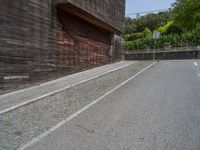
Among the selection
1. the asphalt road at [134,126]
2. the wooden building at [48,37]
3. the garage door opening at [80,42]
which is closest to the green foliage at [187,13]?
the garage door opening at [80,42]

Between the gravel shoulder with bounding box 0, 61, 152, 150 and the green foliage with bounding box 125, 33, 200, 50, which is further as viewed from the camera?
the green foliage with bounding box 125, 33, 200, 50

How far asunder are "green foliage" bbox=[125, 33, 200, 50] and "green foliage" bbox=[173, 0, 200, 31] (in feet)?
35.8

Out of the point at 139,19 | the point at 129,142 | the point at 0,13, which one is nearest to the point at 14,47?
the point at 0,13

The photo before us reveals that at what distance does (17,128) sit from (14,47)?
18.7 feet

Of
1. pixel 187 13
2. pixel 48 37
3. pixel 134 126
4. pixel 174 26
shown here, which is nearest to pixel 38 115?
pixel 134 126

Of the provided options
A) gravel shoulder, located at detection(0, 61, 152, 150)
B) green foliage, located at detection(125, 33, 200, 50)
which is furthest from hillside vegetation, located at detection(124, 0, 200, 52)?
gravel shoulder, located at detection(0, 61, 152, 150)

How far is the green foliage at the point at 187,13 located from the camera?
37.2 metres

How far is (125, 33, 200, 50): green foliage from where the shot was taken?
4997cm

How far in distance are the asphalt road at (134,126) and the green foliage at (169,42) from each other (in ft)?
144

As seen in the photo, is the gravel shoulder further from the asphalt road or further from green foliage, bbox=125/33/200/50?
green foliage, bbox=125/33/200/50

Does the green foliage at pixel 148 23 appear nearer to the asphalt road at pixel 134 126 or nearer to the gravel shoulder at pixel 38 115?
the gravel shoulder at pixel 38 115

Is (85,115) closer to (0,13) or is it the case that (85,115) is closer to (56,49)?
(0,13)

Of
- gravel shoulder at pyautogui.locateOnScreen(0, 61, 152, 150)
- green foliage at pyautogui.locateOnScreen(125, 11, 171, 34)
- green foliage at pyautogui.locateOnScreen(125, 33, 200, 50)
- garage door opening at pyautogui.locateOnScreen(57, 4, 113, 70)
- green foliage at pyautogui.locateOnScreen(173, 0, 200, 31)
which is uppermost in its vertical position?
green foliage at pyautogui.locateOnScreen(125, 11, 171, 34)

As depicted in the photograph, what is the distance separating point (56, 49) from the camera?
1420 centimetres
